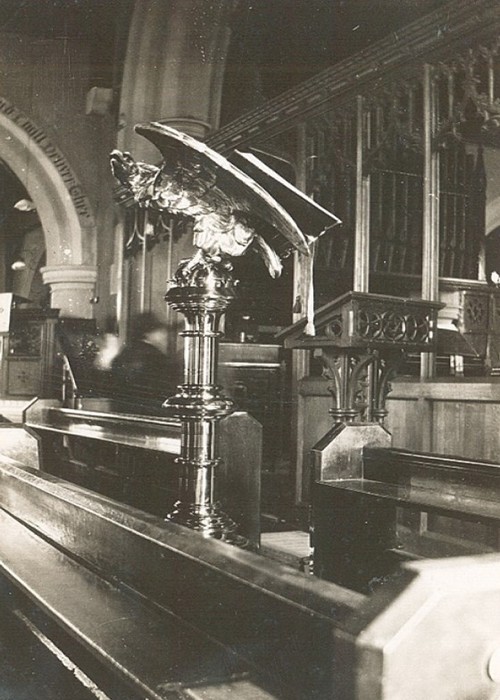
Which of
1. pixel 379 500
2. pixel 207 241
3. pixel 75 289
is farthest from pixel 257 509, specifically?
pixel 75 289

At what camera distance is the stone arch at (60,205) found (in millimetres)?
9070

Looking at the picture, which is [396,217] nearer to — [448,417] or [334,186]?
[334,186]

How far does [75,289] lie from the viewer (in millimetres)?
9109

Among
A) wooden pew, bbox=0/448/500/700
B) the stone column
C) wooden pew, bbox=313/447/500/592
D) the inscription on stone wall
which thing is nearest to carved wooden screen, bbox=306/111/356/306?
wooden pew, bbox=313/447/500/592

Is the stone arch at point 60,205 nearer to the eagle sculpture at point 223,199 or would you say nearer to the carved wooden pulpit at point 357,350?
the carved wooden pulpit at point 357,350

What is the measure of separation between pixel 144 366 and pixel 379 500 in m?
5.48

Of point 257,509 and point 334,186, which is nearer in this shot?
point 257,509

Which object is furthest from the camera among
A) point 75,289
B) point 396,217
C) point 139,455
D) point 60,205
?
point 60,205

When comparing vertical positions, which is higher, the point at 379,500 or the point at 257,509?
the point at 379,500

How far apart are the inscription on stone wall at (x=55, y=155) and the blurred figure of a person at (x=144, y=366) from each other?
2129 mm

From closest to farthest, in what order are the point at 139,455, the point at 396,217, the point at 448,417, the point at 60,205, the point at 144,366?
1. the point at 139,455
2. the point at 448,417
3. the point at 396,217
4. the point at 144,366
5. the point at 60,205

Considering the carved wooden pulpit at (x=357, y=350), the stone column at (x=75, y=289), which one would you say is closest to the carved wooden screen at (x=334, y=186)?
the carved wooden pulpit at (x=357, y=350)

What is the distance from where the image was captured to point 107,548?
1431 millimetres

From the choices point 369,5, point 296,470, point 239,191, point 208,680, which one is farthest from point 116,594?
point 369,5
